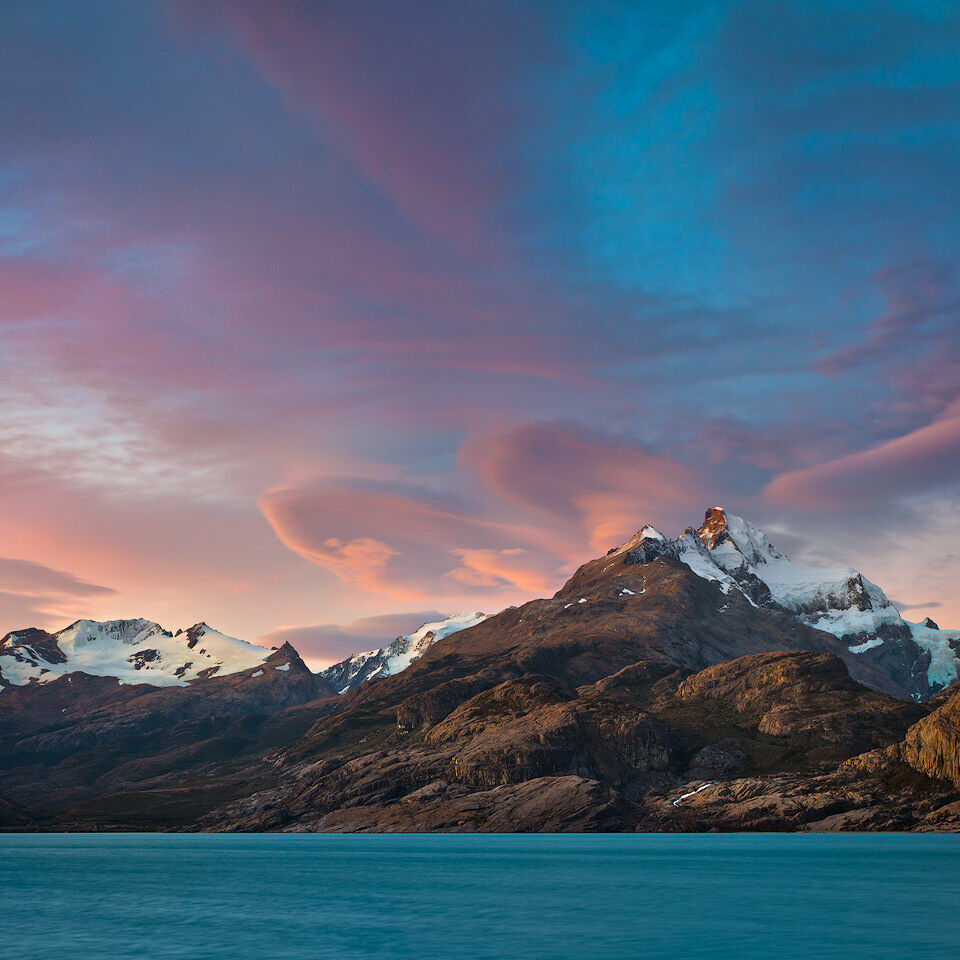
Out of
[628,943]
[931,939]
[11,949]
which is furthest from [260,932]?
[931,939]

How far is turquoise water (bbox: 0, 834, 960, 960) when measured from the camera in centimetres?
8162

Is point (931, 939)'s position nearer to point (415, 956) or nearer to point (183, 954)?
point (415, 956)

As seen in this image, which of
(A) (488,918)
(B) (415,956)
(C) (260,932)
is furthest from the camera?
(A) (488,918)

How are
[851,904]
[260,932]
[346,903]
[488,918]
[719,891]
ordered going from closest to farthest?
1. [260,932]
2. [488,918]
3. [851,904]
4. [346,903]
5. [719,891]

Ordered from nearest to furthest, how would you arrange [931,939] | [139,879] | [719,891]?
1. [931,939]
2. [719,891]
3. [139,879]

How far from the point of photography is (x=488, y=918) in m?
102

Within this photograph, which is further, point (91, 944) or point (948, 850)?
point (948, 850)

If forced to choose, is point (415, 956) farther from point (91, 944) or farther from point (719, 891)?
point (719, 891)

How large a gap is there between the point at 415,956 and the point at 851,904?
58.7 metres

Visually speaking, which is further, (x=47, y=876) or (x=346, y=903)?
(x=47, y=876)

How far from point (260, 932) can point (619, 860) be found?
110 meters

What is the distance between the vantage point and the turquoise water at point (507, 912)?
81.6 m

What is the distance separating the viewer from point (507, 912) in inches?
4227

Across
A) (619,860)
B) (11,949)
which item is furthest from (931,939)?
(619,860)
